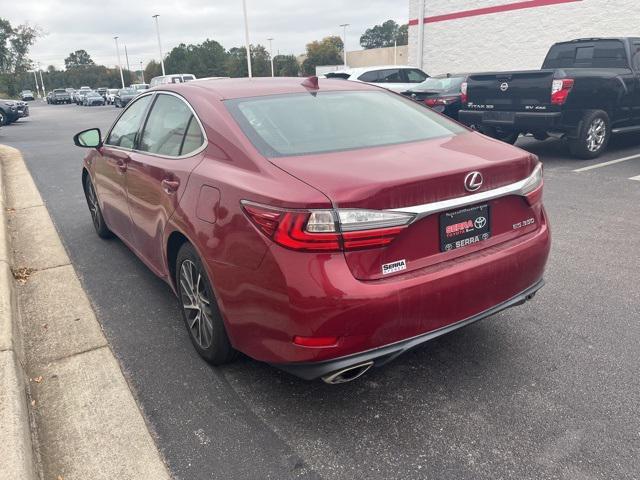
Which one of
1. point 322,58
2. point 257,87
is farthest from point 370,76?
point 322,58

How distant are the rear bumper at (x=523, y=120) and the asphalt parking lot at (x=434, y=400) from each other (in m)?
4.74

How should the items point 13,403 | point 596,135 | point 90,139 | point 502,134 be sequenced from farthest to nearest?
point 502,134, point 596,135, point 90,139, point 13,403

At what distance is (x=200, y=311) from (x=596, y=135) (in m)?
8.17

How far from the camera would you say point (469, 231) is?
8.61ft

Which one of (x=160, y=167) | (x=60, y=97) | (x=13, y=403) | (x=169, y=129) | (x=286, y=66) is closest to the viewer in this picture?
(x=13, y=403)

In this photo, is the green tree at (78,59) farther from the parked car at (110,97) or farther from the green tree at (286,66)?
the parked car at (110,97)

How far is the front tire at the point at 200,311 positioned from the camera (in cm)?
291

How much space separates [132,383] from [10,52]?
87.8m

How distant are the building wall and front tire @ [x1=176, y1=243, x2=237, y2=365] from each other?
61.0 ft

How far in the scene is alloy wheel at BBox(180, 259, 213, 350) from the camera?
9.94 feet

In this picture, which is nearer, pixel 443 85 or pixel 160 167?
pixel 160 167

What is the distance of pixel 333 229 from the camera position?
226 cm

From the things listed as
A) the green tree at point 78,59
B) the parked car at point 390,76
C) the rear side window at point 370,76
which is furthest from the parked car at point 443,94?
the green tree at point 78,59

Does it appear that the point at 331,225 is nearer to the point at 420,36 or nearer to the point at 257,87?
the point at 257,87
